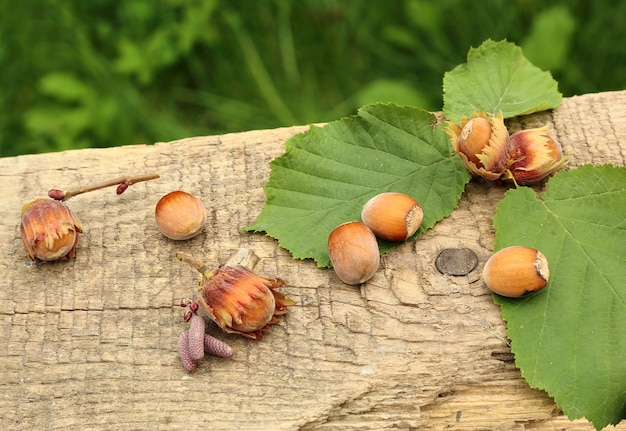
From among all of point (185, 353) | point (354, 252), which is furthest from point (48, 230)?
point (354, 252)

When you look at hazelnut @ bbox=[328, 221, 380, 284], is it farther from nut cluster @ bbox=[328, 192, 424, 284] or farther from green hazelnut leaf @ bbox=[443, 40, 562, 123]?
green hazelnut leaf @ bbox=[443, 40, 562, 123]

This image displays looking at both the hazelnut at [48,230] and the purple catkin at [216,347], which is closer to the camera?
the purple catkin at [216,347]

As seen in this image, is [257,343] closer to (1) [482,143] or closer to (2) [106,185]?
(2) [106,185]

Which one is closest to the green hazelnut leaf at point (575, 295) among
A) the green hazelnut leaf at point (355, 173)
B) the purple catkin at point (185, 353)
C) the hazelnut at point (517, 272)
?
the hazelnut at point (517, 272)

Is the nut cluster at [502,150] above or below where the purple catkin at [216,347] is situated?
above

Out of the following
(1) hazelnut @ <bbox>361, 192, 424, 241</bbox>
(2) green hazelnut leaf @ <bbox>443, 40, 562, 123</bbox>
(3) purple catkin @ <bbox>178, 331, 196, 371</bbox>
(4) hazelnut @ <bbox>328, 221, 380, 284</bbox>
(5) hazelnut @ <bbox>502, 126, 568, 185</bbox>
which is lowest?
(3) purple catkin @ <bbox>178, 331, 196, 371</bbox>

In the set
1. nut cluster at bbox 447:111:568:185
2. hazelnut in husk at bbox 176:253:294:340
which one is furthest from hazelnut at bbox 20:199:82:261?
Result: nut cluster at bbox 447:111:568:185

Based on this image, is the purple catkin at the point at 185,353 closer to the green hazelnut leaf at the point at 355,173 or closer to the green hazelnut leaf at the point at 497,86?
the green hazelnut leaf at the point at 355,173
